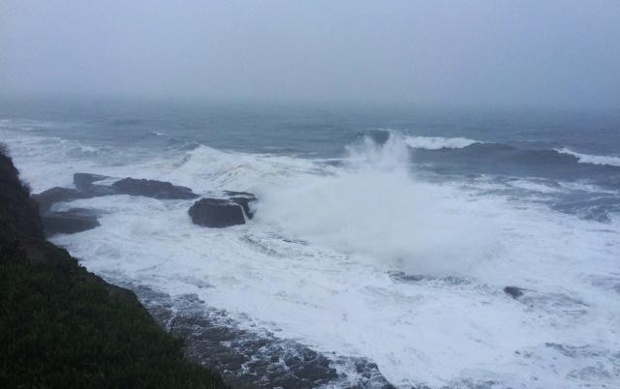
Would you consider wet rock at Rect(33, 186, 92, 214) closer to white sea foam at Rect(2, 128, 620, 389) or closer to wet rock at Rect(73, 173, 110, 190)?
wet rock at Rect(73, 173, 110, 190)

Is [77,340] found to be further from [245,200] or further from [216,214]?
[245,200]

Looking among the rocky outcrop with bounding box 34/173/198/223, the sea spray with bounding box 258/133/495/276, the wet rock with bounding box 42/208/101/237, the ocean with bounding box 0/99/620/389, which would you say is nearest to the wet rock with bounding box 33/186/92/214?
the rocky outcrop with bounding box 34/173/198/223

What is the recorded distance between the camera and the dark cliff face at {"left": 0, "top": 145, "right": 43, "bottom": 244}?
11.5 m

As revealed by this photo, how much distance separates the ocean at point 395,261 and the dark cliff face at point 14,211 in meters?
1.99

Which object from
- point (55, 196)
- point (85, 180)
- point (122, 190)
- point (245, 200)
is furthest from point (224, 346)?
point (85, 180)

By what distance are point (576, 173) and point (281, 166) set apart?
64.9 feet

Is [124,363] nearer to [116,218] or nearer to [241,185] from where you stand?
[116,218]

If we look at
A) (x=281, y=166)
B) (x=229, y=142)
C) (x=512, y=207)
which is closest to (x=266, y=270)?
(x=512, y=207)

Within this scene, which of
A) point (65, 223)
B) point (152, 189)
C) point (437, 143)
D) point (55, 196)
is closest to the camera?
point (65, 223)

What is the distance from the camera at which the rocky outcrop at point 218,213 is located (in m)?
19.5

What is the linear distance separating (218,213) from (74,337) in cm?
1312

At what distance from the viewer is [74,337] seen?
261 inches

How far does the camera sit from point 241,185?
26.9 m

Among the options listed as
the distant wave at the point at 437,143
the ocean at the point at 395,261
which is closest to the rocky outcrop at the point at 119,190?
the ocean at the point at 395,261
